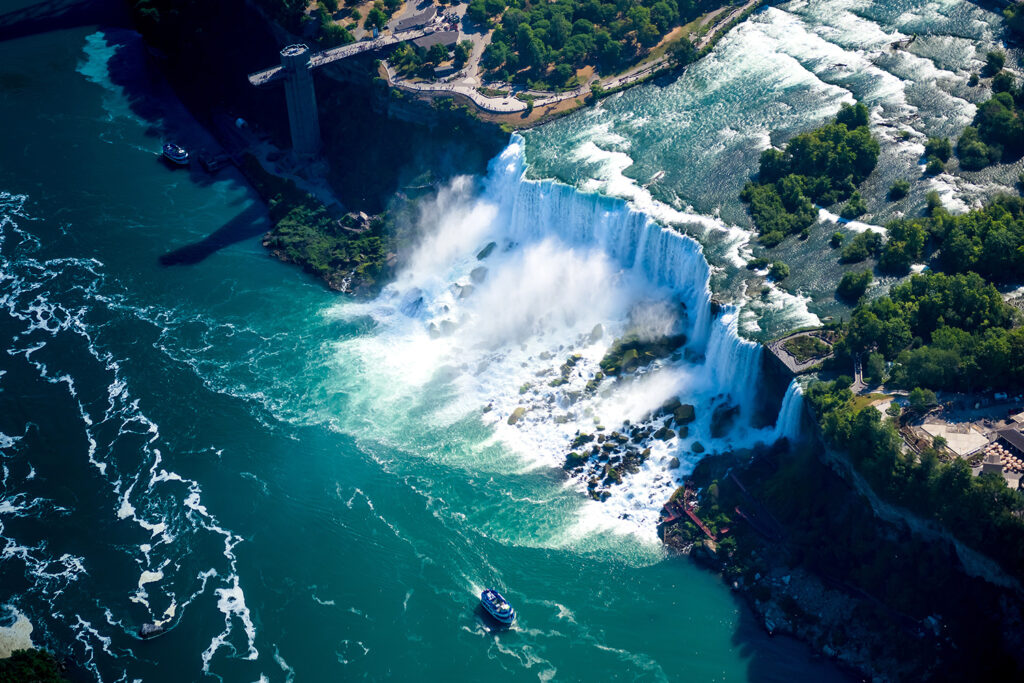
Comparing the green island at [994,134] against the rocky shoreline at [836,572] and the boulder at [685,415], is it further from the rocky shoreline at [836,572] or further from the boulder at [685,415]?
the rocky shoreline at [836,572]

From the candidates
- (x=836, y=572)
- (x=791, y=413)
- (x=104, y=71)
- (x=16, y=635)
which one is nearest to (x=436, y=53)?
(x=104, y=71)

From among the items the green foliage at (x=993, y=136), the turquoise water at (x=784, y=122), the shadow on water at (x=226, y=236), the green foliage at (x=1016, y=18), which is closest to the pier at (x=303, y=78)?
the shadow on water at (x=226, y=236)

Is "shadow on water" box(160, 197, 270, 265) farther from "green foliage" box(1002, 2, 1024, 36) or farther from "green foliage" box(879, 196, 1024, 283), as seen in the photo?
"green foliage" box(1002, 2, 1024, 36)

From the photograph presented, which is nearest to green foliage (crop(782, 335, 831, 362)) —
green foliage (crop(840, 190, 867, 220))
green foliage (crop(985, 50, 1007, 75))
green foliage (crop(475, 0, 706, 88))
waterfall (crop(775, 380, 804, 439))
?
waterfall (crop(775, 380, 804, 439))

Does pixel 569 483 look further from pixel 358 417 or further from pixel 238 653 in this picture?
pixel 238 653

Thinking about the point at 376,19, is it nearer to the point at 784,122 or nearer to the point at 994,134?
the point at 784,122
